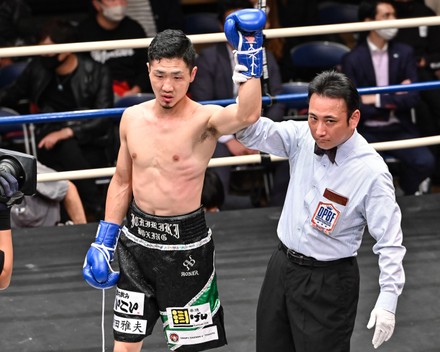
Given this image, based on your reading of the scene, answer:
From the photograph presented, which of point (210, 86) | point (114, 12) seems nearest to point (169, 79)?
point (210, 86)

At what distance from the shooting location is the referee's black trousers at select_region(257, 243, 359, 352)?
9.62 feet

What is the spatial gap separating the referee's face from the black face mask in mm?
2482

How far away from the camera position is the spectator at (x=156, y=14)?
19.9 feet

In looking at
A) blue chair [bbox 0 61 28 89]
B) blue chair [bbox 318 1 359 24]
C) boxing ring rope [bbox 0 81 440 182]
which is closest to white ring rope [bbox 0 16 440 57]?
boxing ring rope [bbox 0 81 440 182]

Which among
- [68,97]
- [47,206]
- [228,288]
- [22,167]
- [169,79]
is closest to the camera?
[22,167]

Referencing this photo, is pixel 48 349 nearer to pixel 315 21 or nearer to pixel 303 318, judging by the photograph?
pixel 303 318

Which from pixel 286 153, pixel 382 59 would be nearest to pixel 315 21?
pixel 382 59

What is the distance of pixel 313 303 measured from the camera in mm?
2934

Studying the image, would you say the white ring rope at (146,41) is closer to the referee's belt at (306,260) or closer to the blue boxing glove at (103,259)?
the blue boxing glove at (103,259)

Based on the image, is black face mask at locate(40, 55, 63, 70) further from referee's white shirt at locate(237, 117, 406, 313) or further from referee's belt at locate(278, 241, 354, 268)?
Answer: referee's belt at locate(278, 241, 354, 268)

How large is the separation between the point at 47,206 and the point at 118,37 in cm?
140

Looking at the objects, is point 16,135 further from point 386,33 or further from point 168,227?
point 168,227

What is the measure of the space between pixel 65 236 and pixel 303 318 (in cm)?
172

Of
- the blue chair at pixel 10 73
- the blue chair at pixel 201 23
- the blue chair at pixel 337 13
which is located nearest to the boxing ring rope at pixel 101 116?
the blue chair at pixel 10 73
